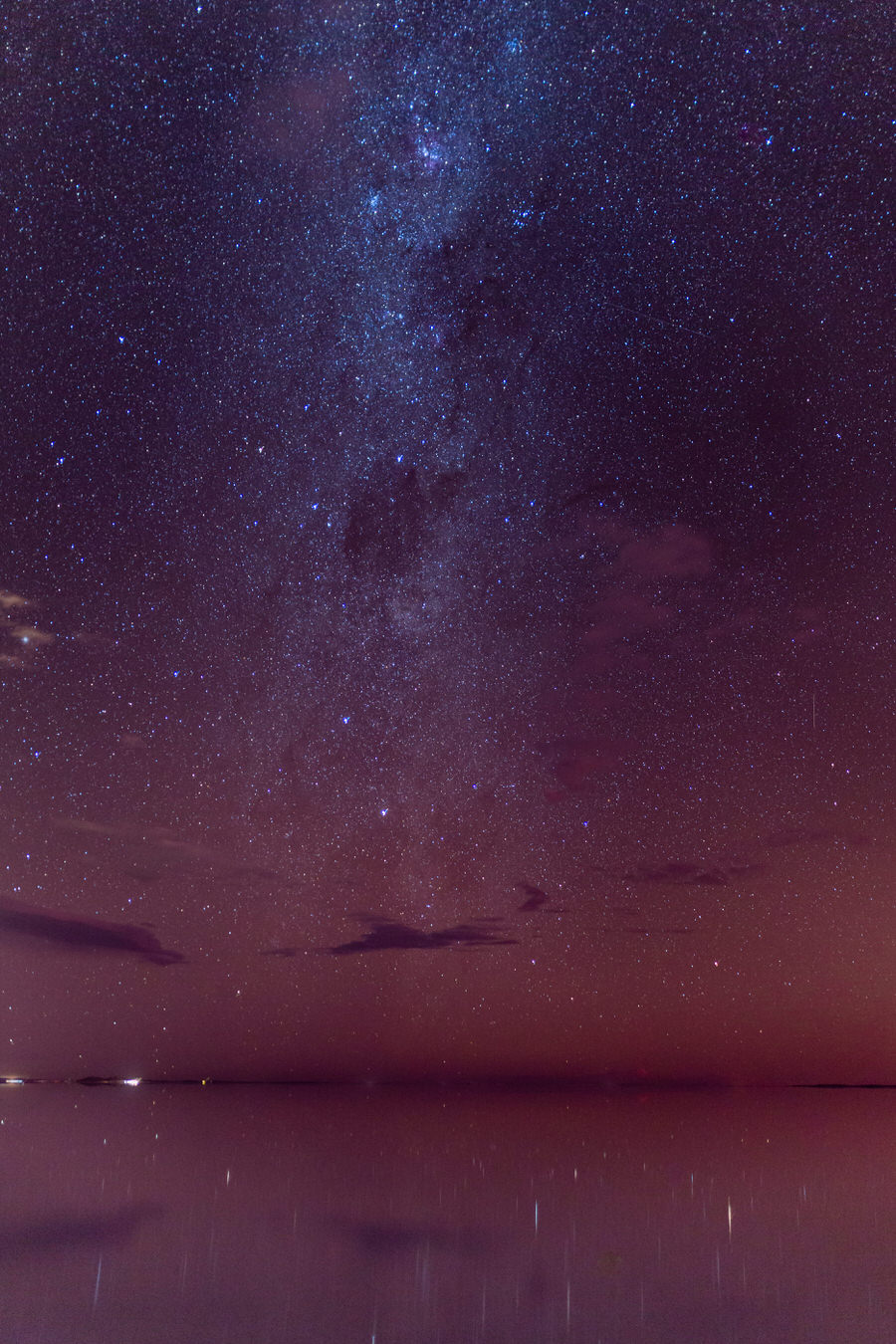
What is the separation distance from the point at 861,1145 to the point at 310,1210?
987 cm

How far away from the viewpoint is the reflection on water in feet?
15.1

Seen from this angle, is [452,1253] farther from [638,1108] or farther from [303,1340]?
[638,1108]

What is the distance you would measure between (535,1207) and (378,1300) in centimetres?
310

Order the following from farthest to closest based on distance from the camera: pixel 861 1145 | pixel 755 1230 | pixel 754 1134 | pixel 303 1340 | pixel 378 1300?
1. pixel 754 1134
2. pixel 861 1145
3. pixel 755 1230
4. pixel 378 1300
5. pixel 303 1340

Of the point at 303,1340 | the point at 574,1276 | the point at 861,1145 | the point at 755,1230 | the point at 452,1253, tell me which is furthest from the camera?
the point at 861,1145

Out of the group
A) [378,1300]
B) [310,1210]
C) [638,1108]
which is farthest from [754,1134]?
[378,1300]

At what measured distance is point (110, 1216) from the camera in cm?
724

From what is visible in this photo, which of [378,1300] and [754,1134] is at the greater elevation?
[754,1134]

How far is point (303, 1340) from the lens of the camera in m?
4.34

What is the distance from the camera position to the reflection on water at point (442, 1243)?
461 centimetres

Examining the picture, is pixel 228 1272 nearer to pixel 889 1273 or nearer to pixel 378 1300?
pixel 378 1300

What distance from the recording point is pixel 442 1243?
20.7ft

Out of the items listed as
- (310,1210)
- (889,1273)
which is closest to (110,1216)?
(310,1210)

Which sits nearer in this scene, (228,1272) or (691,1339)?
(691,1339)
